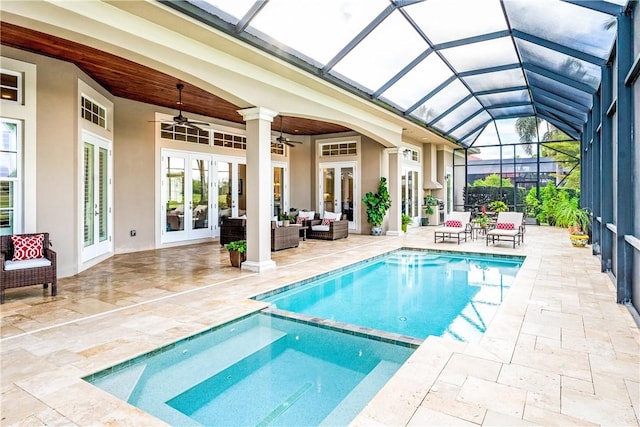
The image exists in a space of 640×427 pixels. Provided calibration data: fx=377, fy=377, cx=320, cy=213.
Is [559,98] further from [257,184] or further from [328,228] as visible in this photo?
[257,184]

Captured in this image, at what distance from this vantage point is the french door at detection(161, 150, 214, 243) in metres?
9.31

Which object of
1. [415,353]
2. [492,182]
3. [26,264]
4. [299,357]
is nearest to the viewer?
[415,353]

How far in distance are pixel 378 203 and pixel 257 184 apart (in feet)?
20.1

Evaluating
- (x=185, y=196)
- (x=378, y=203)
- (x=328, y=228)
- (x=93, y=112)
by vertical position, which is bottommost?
(x=328, y=228)

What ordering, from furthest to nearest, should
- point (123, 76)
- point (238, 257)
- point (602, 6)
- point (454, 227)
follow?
point (454, 227) → point (238, 257) → point (123, 76) → point (602, 6)

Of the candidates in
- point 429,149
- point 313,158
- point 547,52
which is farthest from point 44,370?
point 429,149

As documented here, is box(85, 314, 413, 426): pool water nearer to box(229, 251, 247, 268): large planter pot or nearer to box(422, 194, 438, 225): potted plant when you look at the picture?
box(229, 251, 247, 268): large planter pot

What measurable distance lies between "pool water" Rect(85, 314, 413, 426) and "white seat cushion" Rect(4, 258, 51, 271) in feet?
8.77

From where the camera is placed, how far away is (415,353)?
3176mm

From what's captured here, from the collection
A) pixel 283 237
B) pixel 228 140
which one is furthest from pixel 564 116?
pixel 228 140

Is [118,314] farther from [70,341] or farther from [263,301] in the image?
[263,301]

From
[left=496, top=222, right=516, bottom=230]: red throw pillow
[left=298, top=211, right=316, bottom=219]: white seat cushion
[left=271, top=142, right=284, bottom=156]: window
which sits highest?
[left=271, top=142, right=284, bottom=156]: window

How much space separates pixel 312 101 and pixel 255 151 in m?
1.91

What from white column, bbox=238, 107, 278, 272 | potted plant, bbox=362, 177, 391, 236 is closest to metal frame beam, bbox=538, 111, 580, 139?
potted plant, bbox=362, 177, 391, 236
